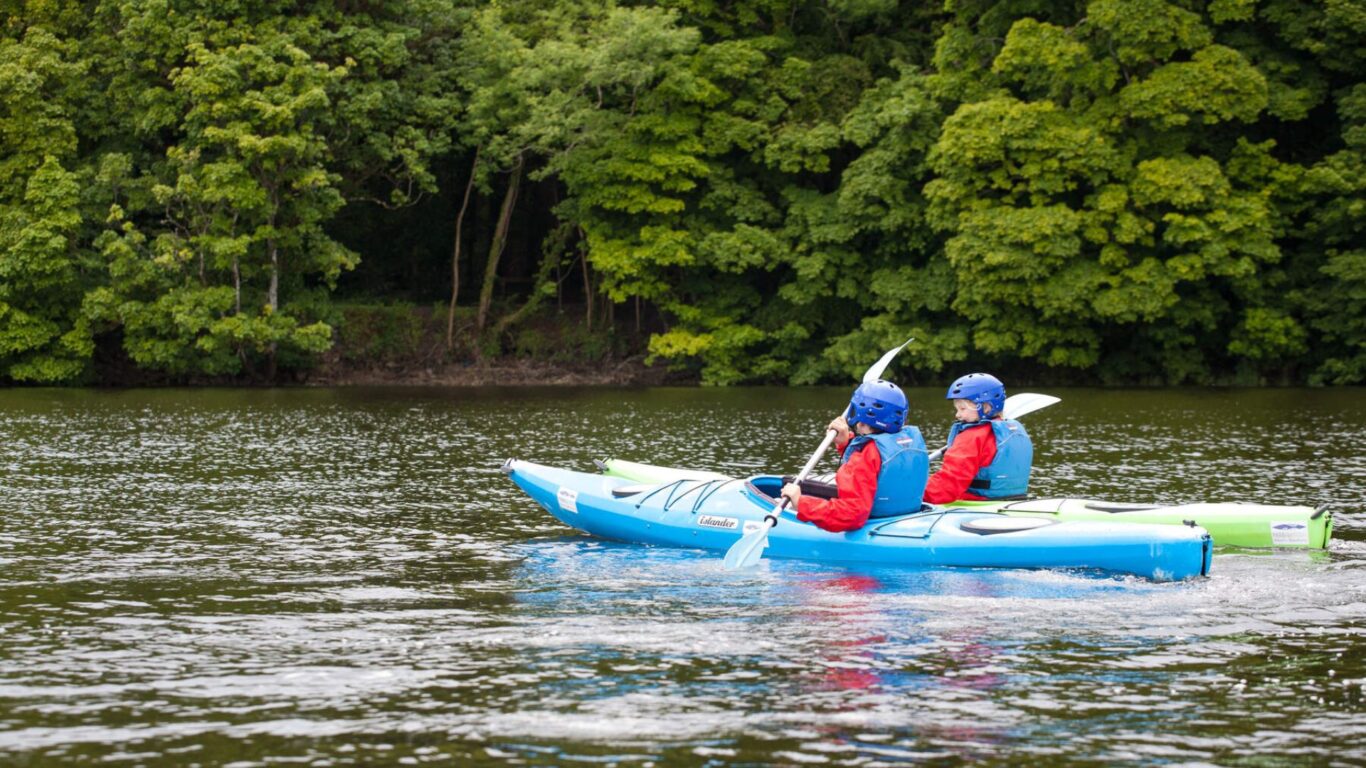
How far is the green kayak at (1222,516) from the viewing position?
1220cm

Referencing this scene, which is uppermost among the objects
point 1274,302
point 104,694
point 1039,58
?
point 1039,58

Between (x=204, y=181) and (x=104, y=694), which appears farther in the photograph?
(x=204, y=181)

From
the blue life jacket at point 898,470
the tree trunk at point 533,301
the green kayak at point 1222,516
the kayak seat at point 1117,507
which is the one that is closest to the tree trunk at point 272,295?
the tree trunk at point 533,301

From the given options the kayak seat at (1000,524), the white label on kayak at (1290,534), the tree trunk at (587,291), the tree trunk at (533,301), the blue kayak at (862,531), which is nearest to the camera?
the blue kayak at (862,531)

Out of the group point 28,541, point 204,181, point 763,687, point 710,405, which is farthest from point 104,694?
point 204,181

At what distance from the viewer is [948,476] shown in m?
13.0

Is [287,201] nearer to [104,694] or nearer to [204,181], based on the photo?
[204,181]

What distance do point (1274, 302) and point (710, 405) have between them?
13.5 metres

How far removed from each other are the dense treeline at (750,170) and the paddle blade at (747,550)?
22.2m

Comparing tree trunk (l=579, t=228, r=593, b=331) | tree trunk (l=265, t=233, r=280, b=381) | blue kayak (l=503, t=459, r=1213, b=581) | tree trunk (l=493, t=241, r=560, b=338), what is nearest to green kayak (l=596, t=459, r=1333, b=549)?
blue kayak (l=503, t=459, r=1213, b=581)

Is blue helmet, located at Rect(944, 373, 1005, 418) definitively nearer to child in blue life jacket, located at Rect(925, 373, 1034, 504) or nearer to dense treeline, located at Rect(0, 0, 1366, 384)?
child in blue life jacket, located at Rect(925, 373, 1034, 504)

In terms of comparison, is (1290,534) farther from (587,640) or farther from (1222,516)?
(587,640)

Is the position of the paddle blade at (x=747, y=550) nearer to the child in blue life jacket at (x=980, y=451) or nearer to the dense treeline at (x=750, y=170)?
the child in blue life jacket at (x=980, y=451)

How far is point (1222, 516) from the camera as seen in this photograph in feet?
41.5
